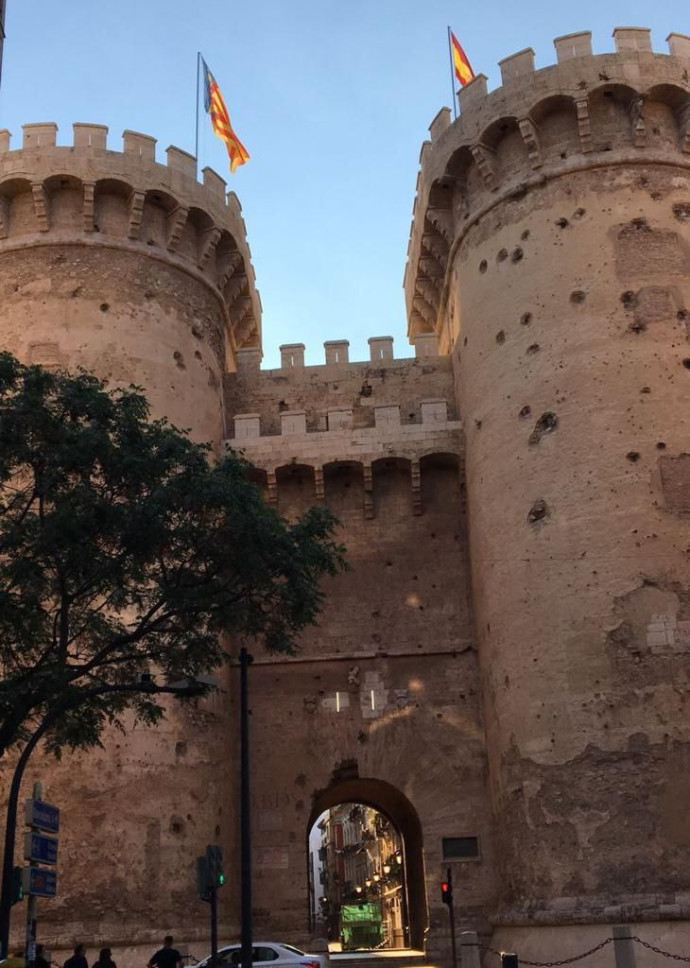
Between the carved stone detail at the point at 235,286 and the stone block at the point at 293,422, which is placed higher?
the carved stone detail at the point at 235,286

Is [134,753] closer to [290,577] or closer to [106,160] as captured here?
[290,577]

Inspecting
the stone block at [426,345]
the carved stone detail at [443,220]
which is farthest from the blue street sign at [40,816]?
the carved stone detail at [443,220]

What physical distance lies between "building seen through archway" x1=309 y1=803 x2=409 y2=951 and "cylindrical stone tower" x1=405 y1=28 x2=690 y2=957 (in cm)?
2261

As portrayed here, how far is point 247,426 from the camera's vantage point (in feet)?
76.1

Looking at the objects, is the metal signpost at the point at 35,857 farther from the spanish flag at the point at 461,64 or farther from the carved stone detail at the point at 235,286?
the spanish flag at the point at 461,64

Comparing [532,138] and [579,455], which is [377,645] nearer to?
[579,455]

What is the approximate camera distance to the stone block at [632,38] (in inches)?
858

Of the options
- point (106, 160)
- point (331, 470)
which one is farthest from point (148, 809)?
point (106, 160)

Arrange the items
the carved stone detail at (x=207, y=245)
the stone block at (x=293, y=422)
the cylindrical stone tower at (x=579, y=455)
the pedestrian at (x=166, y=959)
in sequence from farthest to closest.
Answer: the carved stone detail at (x=207, y=245), the stone block at (x=293, y=422), the cylindrical stone tower at (x=579, y=455), the pedestrian at (x=166, y=959)

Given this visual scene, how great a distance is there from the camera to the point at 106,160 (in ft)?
74.9

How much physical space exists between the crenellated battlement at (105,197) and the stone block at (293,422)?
3.76 metres

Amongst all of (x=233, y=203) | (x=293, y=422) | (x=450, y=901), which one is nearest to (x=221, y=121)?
(x=233, y=203)

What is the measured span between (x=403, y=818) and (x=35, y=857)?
1452 cm

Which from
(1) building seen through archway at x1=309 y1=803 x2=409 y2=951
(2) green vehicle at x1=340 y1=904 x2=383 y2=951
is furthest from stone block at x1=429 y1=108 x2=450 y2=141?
(2) green vehicle at x1=340 y1=904 x2=383 y2=951
